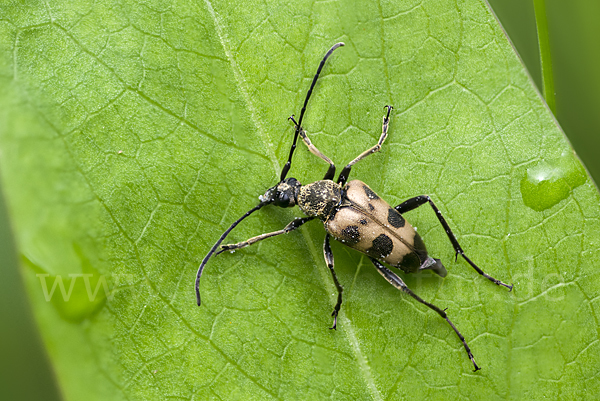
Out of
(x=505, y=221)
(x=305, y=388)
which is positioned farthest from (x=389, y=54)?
(x=305, y=388)

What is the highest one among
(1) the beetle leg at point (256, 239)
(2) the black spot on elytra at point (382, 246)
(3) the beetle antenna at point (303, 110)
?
(3) the beetle antenna at point (303, 110)

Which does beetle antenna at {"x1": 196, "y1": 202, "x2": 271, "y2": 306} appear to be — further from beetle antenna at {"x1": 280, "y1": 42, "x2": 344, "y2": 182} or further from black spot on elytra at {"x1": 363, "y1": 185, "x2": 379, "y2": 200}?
black spot on elytra at {"x1": 363, "y1": 185, "x2": 379, "y2": 200}

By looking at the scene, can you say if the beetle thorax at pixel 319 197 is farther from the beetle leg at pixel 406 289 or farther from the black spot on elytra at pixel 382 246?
the beetle leg at pixel 406 289

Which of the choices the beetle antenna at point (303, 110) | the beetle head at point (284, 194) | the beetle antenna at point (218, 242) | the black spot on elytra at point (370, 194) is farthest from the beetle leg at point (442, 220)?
the beetle antenna at point (218, 242)

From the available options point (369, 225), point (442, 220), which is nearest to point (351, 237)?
point (369, 225)

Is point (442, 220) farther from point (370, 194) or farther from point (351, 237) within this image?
point (351, 237)

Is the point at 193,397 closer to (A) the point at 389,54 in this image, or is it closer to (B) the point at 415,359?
(B) the point at 415,359
